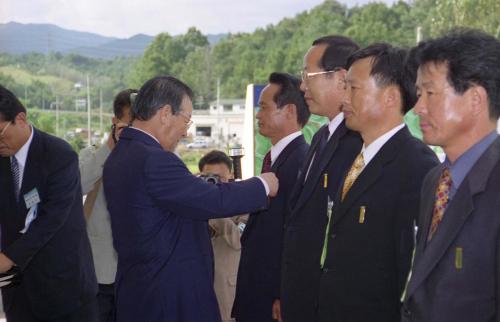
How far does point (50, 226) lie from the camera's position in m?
2.83

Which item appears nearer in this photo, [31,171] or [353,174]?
[353,174]

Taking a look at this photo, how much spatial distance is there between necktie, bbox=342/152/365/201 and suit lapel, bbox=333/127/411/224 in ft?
0.18

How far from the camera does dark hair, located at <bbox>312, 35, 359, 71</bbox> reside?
2793 mm

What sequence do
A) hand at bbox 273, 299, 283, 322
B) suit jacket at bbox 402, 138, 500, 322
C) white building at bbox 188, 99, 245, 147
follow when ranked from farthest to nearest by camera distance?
white building at bbox 188, 99, 245, 147
hand at bbox 273, 299, 283, 322
suit jacket at bbox 402, 138, 500, 322

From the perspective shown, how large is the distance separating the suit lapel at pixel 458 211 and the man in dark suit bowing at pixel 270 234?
3.57 feet

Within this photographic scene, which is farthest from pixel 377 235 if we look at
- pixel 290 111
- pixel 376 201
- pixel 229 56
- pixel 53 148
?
pixel 229 56

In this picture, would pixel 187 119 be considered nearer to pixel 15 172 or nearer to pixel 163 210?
pixel 163 210

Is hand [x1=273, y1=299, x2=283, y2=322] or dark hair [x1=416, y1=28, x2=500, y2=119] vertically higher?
dark hair [x1=416, y1=28, x2=500, y2=119]

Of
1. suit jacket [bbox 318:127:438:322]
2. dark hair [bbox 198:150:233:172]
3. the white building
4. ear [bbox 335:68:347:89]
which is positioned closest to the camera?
suit jacket [bbox 318:127:438:322]

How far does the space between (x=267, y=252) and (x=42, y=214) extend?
39.2 inches

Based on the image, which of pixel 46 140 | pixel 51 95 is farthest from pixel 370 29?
pixel 46 140

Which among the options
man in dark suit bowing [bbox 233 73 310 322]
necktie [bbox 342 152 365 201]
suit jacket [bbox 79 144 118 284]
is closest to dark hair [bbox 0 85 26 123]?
suit jacket [bbox 79 144 118 284]

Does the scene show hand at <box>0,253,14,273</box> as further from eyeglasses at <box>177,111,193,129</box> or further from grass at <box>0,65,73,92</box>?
grass at <box>0,65,73,92</box>

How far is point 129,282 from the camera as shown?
2539 millimetres
